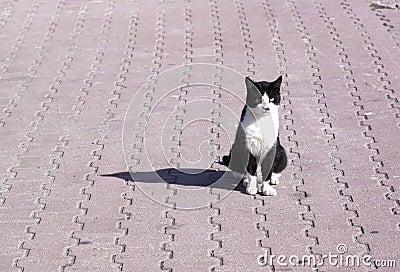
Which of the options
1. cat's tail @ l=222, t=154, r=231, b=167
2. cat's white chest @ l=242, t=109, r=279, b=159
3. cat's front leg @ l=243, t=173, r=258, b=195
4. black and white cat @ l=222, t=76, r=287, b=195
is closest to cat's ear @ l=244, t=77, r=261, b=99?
black and white cat @ l=222, t=76, r=287, b=195

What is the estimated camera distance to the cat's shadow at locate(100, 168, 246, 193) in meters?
7.11

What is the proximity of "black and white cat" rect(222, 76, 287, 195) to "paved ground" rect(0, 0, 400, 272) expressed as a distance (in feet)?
0.48

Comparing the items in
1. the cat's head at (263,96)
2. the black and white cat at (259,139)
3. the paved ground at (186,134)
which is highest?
the cat's head at (263,96)

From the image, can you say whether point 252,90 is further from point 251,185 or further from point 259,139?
point 251,185

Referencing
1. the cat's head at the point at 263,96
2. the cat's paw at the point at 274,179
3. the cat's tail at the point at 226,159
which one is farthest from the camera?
the cat's tail at the point at 226,159

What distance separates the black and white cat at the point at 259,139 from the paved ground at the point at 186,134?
0.15 meters

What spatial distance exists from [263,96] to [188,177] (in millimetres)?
1032

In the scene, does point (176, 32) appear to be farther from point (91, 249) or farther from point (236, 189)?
point (91, 249)

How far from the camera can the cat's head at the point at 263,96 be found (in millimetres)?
6664

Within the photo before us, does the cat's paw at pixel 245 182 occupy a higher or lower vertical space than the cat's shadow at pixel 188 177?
higher

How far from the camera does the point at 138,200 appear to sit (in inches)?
272

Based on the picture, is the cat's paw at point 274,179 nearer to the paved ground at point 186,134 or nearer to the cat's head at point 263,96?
the paved ground at point 186,134

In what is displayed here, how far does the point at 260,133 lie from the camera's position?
671cm

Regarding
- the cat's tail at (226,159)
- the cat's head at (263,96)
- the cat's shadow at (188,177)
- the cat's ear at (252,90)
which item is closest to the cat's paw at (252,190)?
the cat's shadow at (188,177)
